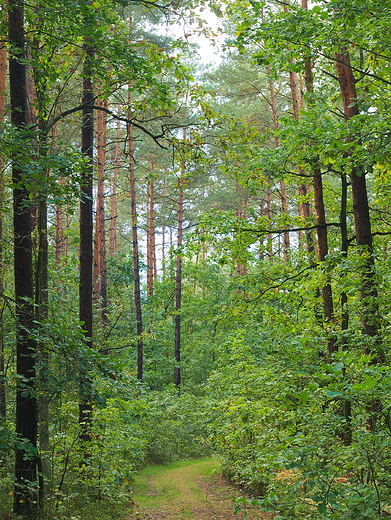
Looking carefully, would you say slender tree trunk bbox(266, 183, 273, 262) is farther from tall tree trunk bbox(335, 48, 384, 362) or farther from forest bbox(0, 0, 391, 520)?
tall tree trunk bbox(335, 48, 384, 362)

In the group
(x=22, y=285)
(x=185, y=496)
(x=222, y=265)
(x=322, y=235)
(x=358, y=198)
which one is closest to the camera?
(x=22, y=285)

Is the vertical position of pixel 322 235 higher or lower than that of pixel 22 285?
higher

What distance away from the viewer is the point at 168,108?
621 cm

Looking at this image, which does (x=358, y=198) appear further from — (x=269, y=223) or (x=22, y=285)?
(x=22, y=285)

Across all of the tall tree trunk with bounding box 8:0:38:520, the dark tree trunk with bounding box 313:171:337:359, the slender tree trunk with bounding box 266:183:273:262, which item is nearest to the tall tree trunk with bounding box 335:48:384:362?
the dark tree trunk with bounding box 313:171:337:359

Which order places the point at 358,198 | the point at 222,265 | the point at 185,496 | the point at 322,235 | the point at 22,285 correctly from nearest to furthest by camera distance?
the point at 22,285 → the point at 358,198 → the point at 222,265 → the point at 322,235 → the point at 185,496

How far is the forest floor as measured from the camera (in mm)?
8703

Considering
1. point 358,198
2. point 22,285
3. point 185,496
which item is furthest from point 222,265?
point 185,496

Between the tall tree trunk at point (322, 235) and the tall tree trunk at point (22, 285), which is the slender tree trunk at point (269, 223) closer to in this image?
the tall tree trunk at point (322, 235)

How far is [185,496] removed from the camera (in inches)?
410

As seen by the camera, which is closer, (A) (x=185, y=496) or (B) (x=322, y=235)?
(B) (x=322, y=235)

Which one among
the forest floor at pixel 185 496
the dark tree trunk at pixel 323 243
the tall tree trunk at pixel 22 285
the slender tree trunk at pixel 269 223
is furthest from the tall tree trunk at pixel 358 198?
the tall tree trunk at pixel 22 285

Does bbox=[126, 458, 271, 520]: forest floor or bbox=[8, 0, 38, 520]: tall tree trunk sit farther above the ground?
bbox=[8, 0, 38, 520]: tall tree trunk

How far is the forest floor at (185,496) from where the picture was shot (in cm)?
870
